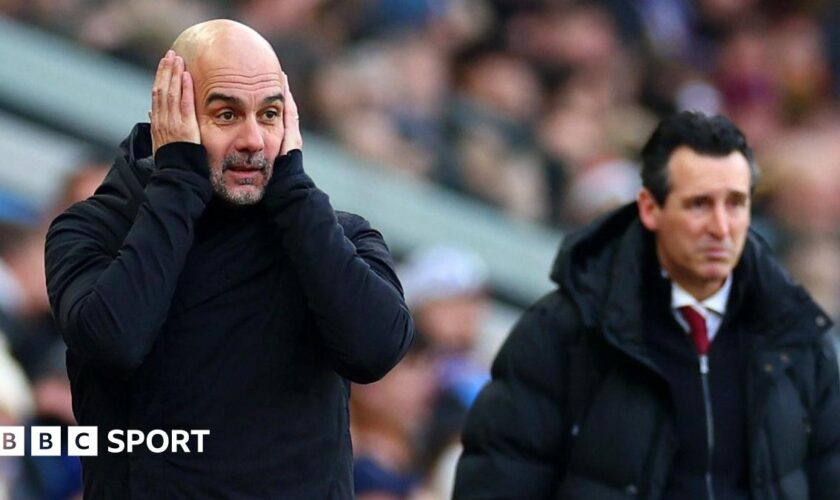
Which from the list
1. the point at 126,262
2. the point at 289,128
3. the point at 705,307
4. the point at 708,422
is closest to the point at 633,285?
the point at 705,307

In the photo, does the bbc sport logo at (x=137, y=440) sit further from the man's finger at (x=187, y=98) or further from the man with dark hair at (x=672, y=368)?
the man with dark hair at (x=672, y=368)

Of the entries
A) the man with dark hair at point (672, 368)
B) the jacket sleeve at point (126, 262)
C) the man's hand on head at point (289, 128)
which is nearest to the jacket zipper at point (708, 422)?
the man with dark hair at point (672, 368)

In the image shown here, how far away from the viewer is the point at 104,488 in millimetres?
3006

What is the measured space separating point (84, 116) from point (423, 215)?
62.3 inches

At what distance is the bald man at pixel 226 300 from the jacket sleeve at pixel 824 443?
1.29 meters

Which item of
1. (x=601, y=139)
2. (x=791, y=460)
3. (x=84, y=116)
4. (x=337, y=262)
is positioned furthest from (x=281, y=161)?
(x=601, y=139)

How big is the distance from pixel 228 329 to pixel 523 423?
3.50 ft

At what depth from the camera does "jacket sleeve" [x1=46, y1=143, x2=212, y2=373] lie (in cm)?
286

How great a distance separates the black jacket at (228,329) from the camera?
116 inches

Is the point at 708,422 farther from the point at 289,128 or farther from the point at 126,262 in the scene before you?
the point at 126,262

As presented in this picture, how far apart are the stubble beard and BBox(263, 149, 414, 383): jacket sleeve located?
24 mm

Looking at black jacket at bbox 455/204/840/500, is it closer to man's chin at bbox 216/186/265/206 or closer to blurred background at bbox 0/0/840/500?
man's chin at bbox 216/186/265/206

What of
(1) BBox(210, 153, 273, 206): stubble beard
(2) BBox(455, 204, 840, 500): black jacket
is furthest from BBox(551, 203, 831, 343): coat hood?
(1) BBox(210, 153, 273, 206): stubble beard

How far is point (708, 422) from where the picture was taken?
3873mm
